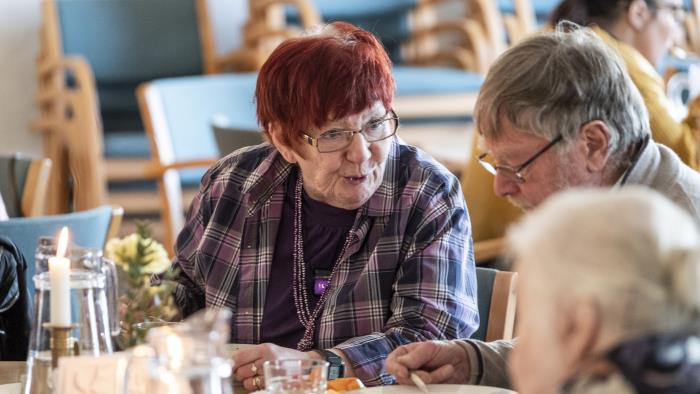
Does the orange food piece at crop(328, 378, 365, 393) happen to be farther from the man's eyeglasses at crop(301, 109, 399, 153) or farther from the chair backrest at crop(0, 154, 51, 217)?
the chair backrest at crop(0, 154, 51, 217)

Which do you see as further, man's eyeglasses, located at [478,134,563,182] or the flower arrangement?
man's eyeglasses, located at [478,134,563,182]

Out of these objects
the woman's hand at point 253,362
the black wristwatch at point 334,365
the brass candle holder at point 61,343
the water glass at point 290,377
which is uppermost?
the brass candle holder at point 61,343

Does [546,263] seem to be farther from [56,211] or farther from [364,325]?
[56,211]

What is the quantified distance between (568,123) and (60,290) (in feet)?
2.66

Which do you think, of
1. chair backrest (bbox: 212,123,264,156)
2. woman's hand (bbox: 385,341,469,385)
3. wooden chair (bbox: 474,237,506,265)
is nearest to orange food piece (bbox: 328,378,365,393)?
woman's hand (bbox: 385,341,469,385)

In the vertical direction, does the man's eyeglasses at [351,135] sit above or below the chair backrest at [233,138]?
above

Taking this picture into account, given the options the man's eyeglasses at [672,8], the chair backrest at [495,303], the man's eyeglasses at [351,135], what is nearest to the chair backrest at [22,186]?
the man's eyeglasses at [351,135]

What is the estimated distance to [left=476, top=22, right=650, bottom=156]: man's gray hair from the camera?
185 centimetres

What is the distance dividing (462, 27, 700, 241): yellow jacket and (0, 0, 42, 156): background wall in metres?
3.12

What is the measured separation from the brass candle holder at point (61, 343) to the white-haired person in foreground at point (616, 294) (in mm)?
693

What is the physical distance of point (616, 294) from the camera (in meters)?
0.97

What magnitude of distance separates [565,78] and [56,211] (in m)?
3.61

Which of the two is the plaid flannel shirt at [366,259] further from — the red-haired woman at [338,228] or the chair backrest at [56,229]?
the chair backrest at [56,229]

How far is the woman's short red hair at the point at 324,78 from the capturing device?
2074 millimetres
